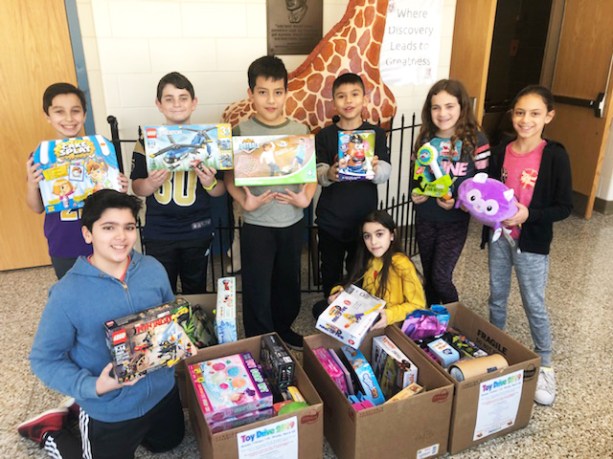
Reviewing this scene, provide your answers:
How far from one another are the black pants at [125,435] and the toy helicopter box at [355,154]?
3.65 ft

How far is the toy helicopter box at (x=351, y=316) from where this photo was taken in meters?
1.87

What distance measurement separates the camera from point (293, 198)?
6.75 ft

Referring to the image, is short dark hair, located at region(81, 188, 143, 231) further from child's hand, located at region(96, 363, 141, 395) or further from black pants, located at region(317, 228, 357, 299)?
black pants, located at region(317, 228, 357, 299)

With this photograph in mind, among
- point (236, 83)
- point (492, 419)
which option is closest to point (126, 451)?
point (492, 419)

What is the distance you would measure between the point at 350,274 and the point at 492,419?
2.80 ft

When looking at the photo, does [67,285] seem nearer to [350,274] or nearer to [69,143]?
[69,143]

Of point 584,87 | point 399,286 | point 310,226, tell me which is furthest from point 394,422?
point 584,87

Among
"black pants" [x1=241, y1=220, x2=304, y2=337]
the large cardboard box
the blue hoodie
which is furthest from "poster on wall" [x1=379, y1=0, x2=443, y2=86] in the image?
the blue hoodie

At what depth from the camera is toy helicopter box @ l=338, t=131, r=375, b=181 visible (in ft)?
6.80

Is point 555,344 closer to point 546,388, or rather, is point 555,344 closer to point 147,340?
point 546,388

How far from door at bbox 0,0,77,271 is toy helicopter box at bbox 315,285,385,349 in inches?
87.1

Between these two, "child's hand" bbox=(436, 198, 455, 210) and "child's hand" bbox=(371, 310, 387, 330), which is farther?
"child's hand" bbox=(436, 198, 455, 210)

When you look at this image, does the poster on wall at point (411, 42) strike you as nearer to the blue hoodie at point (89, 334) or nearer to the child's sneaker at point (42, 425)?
the blue hoodie at point (89, 334)

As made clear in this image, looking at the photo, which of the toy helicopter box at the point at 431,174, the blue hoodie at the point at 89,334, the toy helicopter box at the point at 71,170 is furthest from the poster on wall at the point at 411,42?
the blue hoodie at the point at 89,334
